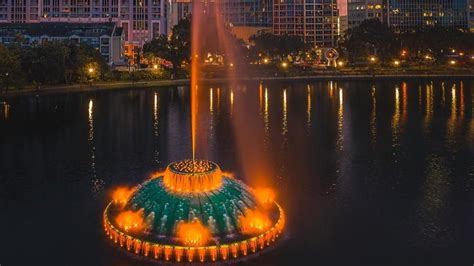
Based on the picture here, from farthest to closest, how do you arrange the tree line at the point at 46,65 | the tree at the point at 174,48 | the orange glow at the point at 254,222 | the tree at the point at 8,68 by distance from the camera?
the tree at the point at 174,48 → the tree line at the point at 46,65 → the tree at the point at 8,68 → the orange glow at the point at 254,222

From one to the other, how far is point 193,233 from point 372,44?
151775 mm

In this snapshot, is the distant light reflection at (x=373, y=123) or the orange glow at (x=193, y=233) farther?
the distant light reflection at (x=373, y=123)

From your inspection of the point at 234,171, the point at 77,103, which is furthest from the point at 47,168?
the point at 77,103

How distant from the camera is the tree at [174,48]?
134 metres

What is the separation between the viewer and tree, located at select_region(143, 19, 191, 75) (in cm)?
13350

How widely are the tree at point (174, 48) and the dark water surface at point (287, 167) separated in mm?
50705

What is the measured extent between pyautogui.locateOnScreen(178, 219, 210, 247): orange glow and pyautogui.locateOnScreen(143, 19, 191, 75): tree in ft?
349

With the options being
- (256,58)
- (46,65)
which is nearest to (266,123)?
(46,65)

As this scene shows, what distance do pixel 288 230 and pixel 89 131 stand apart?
3459 cm

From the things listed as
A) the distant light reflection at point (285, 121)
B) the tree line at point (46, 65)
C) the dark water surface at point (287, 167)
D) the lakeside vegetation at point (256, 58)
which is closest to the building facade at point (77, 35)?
the lakeside vegetation at point (256, 58)

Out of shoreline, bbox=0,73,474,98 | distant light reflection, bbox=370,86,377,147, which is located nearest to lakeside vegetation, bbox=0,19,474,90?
shoreline, bbox=0,73,474,98

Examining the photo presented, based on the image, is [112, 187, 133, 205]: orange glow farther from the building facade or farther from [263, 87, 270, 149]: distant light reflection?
the building facade

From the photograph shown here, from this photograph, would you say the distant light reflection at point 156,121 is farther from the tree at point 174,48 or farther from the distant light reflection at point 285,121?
the tree at point 174,48

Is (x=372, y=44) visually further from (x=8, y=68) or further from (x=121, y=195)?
(x=121, y=195)
